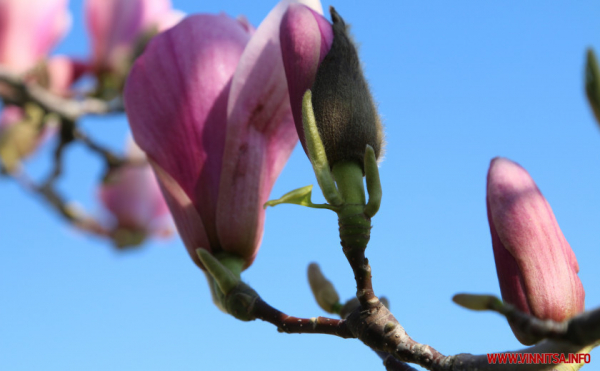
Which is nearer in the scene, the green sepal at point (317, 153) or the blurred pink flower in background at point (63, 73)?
the green sepal at point (317, 153)

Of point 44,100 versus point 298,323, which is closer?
point 298,323

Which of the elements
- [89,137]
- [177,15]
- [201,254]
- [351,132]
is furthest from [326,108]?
[177,15]

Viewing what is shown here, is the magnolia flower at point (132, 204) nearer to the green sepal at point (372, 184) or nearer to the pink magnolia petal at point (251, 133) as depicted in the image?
the pink magnolia petal at point (251, 133)

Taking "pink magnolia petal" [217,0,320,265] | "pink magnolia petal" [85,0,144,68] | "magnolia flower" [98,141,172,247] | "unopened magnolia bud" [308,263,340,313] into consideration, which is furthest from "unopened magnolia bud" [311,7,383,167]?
"magnolia flower" [98,141,172,247]

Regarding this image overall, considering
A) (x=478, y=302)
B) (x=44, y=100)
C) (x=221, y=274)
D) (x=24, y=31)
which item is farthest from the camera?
(x=24, y=31)

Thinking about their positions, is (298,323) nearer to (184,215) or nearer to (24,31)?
(184,215)

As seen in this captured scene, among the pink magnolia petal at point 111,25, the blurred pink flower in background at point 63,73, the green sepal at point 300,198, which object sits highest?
the pink magnolia petal at point 111,25

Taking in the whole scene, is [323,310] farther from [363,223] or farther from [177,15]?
[177,15]

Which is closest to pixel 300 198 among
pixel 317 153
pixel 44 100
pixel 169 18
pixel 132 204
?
pixel 317 153

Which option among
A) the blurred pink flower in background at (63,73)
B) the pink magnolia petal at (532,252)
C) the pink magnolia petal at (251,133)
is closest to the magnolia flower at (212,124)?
the pink magnolia petal at (251,133)
